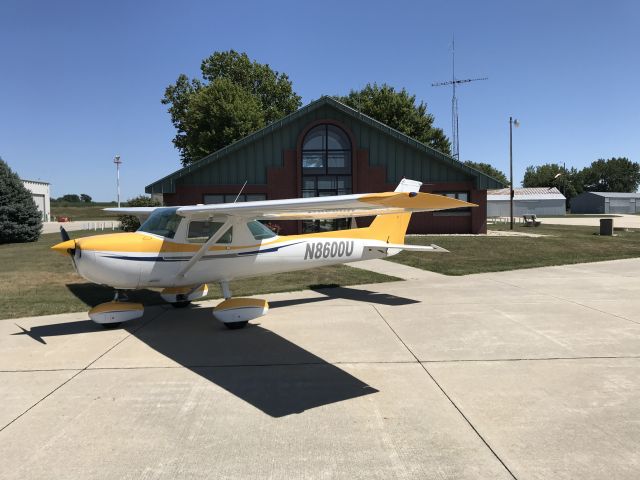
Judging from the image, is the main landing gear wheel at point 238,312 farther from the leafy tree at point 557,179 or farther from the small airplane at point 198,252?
the leafy tree at point 557,179

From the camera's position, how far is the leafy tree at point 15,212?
23062 mm

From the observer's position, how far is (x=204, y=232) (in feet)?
23.6

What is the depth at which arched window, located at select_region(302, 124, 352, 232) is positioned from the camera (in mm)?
23031

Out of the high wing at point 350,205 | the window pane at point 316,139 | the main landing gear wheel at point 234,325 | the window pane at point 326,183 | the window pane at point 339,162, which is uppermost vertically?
the window pane at point 316,139

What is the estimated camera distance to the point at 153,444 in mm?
3396

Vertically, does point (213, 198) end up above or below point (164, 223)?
above

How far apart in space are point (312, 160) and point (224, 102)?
16098 mm

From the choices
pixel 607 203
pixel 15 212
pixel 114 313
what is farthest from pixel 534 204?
pixel 114 313

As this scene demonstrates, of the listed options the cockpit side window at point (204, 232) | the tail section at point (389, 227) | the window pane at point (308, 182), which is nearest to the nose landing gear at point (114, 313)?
the cockpit side window at point (204, 232)

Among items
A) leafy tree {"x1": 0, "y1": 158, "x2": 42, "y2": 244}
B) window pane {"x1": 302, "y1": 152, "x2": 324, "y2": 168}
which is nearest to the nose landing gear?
window pane {"x1": 302, "y1": 152, "x2": 324, "y2": 168}

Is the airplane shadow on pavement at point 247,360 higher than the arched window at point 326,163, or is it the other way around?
the arched window at point 326,163

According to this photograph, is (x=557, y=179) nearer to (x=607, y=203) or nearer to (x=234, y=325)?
(x=607, y=203)

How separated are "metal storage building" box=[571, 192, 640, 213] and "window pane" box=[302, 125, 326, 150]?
81.1 metres

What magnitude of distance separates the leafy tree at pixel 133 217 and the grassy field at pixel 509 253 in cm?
1525
